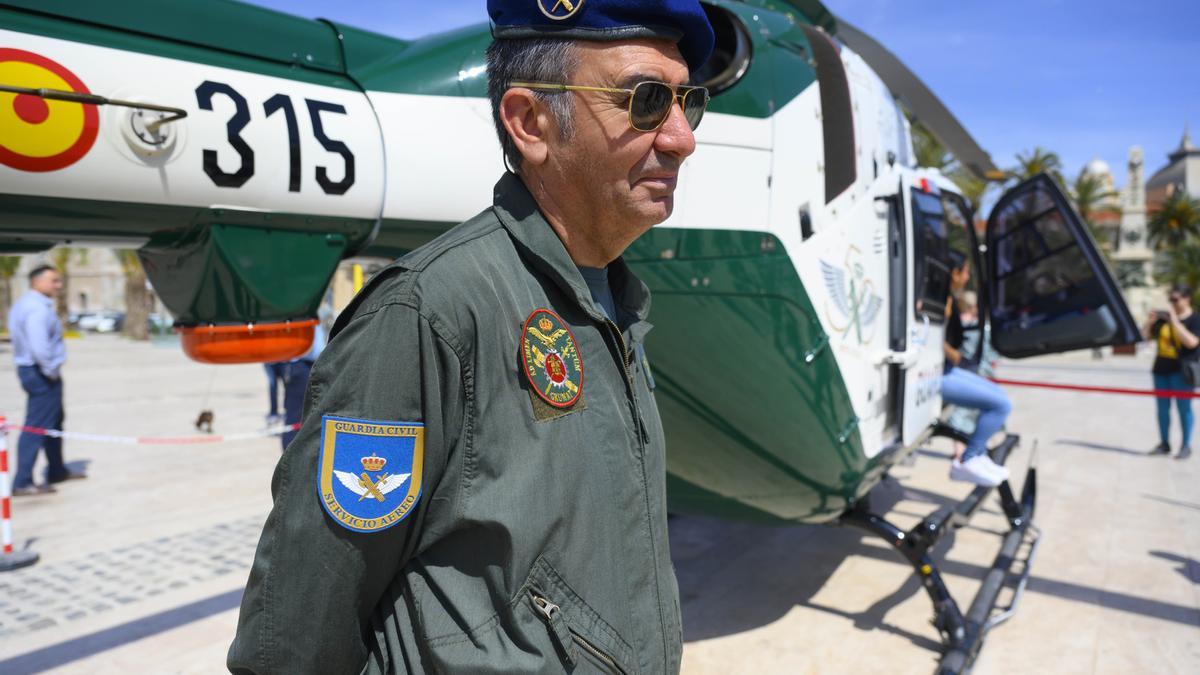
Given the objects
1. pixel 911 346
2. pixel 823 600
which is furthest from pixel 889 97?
pixel 823 600

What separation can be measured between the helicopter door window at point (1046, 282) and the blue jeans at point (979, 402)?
37 cm

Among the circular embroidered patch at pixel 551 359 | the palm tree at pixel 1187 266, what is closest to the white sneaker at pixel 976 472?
the circular embroidered patch at pixel 551 359

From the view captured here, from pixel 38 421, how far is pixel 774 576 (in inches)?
222

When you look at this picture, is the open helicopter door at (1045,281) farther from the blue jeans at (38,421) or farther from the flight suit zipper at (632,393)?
the blue jeans at (38,421)

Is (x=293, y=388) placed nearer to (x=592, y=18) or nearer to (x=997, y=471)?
(x=997, y=471)

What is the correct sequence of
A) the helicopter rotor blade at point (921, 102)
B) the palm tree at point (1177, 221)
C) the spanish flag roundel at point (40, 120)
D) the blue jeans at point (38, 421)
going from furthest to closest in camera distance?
the palm tree at point (1177, 221) → the blue jeans at point (38, 421) → the helicopter rotor blade at point (921, 102) → the spanish flag roundel at point (40, 120)

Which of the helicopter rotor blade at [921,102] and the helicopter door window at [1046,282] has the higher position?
the helicopter rotor blade at [921,102]

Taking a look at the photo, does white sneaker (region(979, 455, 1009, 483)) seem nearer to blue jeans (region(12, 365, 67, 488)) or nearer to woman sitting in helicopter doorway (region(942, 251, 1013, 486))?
woman sitting in helicopter doorway (region(942, 251, 1013, 486))

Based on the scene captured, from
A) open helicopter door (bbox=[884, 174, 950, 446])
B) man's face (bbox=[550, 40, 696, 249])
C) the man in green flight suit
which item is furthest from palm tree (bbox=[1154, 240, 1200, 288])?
the man in green flight suit

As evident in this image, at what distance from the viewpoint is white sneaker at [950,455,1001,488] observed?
4.63 meters

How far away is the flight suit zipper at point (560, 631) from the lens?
1.09 m

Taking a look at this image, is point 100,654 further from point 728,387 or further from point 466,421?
point 466,421

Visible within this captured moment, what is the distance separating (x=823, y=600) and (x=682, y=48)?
3680 millimetres

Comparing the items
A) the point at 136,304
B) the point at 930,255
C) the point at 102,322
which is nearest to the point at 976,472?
the point at 930,255
